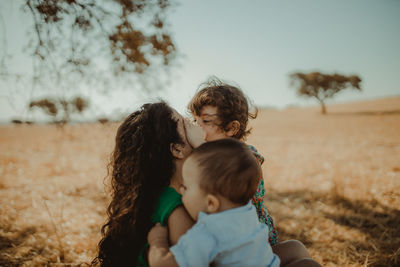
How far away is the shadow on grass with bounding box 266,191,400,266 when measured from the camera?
2.89 metres

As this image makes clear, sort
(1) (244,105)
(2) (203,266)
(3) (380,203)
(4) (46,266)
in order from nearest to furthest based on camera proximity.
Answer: (2) (203,266) < (4) (46,266) < (1) (244,105) < (3) (380,203)

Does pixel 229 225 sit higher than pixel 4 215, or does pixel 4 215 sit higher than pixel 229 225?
pixel 229 225

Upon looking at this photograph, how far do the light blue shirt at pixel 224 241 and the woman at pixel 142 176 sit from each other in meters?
0.31

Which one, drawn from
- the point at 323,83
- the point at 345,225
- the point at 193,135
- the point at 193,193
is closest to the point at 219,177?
the point at 193,193

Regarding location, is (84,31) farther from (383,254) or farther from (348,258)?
(383,254)

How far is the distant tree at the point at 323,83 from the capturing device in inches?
1673

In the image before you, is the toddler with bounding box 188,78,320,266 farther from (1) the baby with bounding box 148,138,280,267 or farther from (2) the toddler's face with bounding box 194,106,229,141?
(1) the baby with bounding box 148,138,280,267

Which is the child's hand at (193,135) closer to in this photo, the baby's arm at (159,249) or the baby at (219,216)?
the baby at (219,216)

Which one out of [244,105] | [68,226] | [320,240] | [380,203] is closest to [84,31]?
[244,105]

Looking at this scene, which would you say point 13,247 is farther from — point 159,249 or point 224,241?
point 224,241

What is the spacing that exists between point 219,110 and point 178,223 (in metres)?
1.80

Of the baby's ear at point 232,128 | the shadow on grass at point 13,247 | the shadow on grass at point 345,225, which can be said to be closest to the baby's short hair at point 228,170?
the baby's ear at point 232,128

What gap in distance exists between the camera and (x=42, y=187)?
227 inches

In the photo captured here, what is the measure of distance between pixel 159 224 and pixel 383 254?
2.95 meters
